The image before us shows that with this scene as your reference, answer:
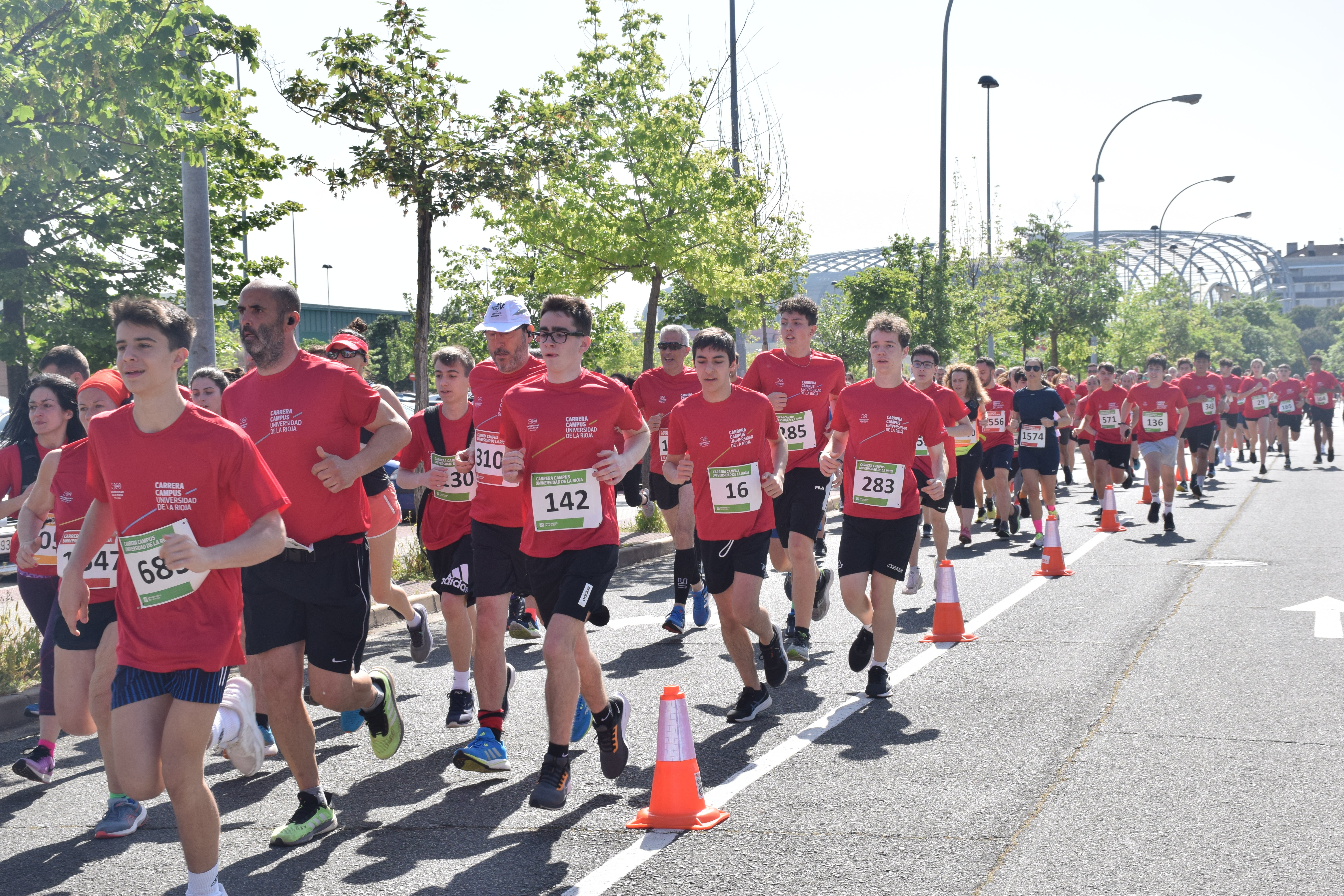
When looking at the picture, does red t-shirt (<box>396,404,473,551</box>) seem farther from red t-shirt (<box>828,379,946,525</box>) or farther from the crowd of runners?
red t-shirt (<box>828,379,946,525</box>)

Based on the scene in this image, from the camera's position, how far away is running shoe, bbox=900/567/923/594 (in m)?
10.5

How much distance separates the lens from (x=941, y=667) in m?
7.56

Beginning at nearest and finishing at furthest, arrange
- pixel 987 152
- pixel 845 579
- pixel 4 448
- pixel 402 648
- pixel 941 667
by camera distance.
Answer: pixel 4 448 < pixel 845 579 < pixel 941 667 < pixel 402 648 < pixel 987 152

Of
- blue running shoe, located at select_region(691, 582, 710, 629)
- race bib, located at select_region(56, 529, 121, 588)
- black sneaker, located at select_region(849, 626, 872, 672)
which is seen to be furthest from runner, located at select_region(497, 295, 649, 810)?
blue running shoe, located at select_region(691, 582, 710, 629)

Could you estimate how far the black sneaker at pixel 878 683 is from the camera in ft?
22.4

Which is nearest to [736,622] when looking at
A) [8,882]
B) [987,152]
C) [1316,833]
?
[1316,833]

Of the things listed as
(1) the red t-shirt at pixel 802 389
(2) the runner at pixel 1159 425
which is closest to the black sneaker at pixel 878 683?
(1) the red t-shirt at pixel 802 389

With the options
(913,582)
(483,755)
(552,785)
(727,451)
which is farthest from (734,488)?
(913,582)

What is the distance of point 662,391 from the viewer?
9797mm

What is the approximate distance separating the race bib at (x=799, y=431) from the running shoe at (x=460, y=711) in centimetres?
286

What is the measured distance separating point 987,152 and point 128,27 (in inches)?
1458

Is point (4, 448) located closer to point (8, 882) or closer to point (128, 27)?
point (8, 882)

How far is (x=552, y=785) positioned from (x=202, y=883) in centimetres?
150

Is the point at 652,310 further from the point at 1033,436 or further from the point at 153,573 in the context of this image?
the point at 153,573
